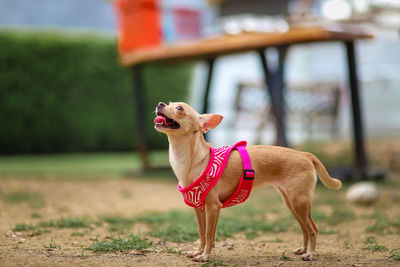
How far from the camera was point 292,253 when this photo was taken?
329 centimetres

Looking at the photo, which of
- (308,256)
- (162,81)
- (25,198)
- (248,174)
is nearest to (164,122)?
(248,174)

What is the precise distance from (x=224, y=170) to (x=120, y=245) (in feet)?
3.14

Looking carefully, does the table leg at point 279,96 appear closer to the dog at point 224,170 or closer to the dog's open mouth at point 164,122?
the dog at point 224,170

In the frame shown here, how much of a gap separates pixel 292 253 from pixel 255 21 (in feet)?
18.1

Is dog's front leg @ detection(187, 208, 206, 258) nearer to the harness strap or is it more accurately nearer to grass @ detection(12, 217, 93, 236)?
the harness strap

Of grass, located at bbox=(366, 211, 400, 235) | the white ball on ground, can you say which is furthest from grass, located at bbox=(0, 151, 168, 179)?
grass, located at bbox=(366, 211, 400, 235)

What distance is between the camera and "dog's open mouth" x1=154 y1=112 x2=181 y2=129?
2.94m

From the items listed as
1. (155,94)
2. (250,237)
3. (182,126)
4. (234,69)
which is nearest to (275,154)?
(182,126)

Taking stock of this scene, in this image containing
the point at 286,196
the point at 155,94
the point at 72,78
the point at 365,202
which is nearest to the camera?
the point at 286,196

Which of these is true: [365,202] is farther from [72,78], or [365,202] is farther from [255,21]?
[72,78]

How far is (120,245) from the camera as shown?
3311mm

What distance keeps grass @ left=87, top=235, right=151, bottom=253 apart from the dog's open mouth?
957mm

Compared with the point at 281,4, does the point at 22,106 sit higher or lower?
lower

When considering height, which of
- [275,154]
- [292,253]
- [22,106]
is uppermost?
[22,106]
